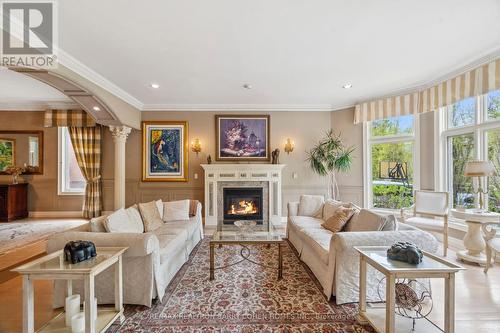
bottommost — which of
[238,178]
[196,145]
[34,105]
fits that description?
[238,178]

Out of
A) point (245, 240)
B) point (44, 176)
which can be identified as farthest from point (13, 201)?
point (245, 240)

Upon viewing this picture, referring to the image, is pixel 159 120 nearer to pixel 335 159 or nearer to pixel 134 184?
pixel 134 184

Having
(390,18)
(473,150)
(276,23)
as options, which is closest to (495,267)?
(473,150)

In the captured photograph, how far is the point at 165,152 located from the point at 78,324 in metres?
4.29

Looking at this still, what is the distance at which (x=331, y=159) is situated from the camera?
17.2ft

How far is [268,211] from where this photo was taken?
5531 mm

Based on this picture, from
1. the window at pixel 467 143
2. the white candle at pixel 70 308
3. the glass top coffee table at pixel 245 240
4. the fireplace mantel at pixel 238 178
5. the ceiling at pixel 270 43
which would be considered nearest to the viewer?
the white candle at pixel 70 308

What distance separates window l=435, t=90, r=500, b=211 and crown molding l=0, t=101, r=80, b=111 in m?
8.20

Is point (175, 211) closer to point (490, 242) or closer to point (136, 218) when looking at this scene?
point (136, 218)

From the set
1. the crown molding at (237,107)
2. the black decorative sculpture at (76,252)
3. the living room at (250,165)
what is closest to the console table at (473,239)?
the living room at (250,165)

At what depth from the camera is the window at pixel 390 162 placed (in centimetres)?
484

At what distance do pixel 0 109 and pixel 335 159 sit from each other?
8.55 m

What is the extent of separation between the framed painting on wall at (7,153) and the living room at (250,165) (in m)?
0.03

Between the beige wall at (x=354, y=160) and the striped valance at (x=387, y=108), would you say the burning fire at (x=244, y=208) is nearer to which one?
the beige wall at (x=354, y=160)
